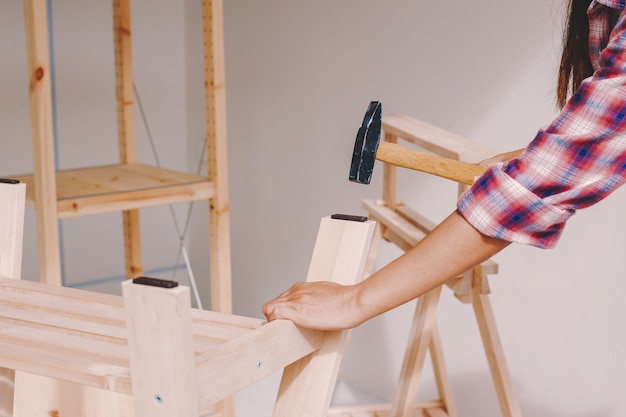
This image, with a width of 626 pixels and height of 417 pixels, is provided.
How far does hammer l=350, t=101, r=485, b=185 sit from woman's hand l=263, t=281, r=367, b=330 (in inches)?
9.5

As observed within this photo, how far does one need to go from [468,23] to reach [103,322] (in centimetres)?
172

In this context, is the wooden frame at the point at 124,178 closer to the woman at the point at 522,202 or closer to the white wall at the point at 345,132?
the white wall at the point at 345,132

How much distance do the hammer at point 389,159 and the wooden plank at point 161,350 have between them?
494 mm

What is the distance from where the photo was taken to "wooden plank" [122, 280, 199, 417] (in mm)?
690

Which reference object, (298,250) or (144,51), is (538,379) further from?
(144,51)

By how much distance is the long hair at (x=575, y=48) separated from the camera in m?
1.17

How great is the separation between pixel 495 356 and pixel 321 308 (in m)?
0.85

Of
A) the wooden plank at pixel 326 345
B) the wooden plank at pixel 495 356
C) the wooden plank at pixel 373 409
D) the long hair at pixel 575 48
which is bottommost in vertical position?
the wooden plank at pixel 373 409

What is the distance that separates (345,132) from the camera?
2809 millimetres

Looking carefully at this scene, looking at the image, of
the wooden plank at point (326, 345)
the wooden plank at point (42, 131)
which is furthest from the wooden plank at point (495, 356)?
the wooden plank at point (42, 131)

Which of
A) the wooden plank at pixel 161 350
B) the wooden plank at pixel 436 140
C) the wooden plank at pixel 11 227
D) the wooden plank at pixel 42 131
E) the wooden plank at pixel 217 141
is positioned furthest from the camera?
the wooden plank at pixel 217 141

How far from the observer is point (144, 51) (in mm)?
3568

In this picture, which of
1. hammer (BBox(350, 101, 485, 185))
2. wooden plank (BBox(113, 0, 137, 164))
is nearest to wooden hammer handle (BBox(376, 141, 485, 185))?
hammer (BBox(350, 101, 485, 185))

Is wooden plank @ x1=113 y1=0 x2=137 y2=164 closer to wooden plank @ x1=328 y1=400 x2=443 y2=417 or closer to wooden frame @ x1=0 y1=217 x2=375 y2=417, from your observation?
wooden plank @ x1=328 y1=400 x2=443 y2=417
